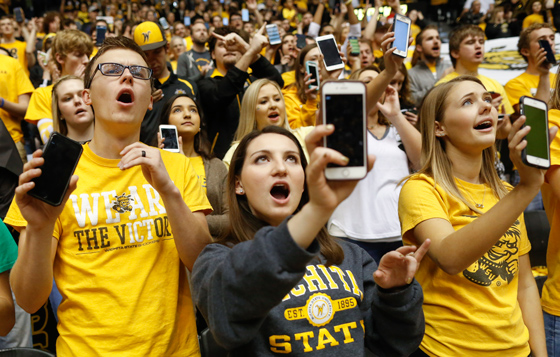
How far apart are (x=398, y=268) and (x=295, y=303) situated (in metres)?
0.33

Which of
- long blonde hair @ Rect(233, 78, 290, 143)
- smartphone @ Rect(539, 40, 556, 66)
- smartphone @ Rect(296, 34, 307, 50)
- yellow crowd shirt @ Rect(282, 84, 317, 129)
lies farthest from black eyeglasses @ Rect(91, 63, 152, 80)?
smartphone @ Rect(296, 34, 307, 50)

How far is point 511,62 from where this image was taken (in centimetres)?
676

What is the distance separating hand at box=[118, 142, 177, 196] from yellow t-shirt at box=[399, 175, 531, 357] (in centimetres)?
94

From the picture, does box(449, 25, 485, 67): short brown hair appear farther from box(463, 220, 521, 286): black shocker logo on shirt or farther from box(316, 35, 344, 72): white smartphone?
box(463, 220, 521, 286): black shocker logo on shirt

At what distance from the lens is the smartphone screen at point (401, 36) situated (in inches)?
100

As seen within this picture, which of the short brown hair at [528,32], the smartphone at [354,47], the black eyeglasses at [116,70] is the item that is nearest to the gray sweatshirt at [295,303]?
the black eyeglasses at [116,70]

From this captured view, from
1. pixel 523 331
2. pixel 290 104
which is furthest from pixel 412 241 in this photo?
pixel 290 104

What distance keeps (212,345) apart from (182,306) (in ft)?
1.00

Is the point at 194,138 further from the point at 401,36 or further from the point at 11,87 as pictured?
the point at 11,87

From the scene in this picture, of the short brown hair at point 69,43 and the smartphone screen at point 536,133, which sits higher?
the short brown hair at point 69,43

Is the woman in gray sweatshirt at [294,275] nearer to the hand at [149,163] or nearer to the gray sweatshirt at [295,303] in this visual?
the gray sweatshirt at [295,303]

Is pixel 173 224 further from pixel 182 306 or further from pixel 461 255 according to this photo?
pixel 461 255

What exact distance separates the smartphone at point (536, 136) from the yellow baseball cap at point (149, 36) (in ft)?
10.2

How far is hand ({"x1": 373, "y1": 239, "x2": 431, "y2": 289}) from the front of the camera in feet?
5.03
